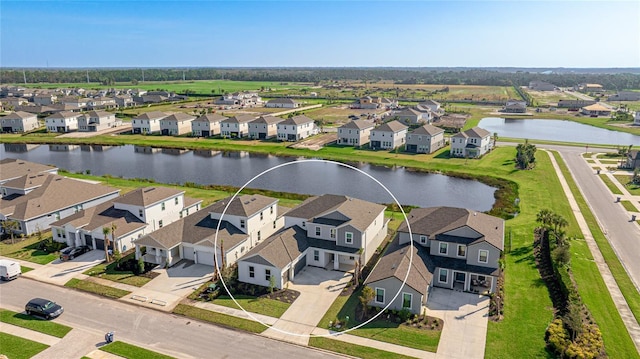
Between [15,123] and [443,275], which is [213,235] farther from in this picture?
[15,123]

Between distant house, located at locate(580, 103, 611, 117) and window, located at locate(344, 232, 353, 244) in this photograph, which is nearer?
window, located at locate(344, 232, 353, 244)

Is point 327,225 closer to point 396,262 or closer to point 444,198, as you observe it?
point 396,262

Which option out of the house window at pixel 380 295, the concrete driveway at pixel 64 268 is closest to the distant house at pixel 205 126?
the concrete driveway at pixel 64 268

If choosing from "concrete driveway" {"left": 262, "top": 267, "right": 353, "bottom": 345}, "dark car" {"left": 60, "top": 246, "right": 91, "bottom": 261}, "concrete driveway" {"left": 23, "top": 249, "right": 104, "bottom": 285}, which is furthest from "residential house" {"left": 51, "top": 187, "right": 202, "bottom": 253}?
"concrete driveway" {"left": 262, "top": 267, "right": 353, "bottom": 345}

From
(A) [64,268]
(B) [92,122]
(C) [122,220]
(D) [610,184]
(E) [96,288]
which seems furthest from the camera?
(B) [92,122]

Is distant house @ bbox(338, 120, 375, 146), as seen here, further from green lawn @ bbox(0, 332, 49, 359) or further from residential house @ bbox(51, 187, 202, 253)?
green lawn @ bbox(0, 332, 49, 359)

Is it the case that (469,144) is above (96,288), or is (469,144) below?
above

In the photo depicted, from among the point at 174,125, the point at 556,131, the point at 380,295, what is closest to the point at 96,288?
the point at 380,295
